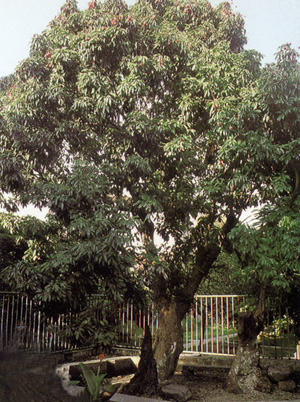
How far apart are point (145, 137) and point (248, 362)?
463cm

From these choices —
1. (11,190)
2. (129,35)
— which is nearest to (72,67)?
(129,35)

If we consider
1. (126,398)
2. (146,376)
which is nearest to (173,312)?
(146,376)

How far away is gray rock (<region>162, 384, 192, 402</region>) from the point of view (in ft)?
21.0

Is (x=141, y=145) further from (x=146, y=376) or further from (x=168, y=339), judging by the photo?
(x=146, y=376)

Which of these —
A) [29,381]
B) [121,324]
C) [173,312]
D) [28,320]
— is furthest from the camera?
[121,324]

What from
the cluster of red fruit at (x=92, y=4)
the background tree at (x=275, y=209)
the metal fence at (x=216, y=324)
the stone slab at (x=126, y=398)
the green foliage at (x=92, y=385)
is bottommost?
the stone slab at (x=126, y=398)

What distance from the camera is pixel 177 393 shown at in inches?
254

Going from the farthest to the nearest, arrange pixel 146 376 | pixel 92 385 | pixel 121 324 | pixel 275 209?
pixel 121 324 → pixel 275 209 → pixel 146 376 → pixel 92 385

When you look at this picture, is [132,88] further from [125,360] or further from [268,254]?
[125,360]

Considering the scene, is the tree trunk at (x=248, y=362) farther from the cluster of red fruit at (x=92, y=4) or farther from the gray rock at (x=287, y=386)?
the cluster of red fruit at (x=92, y=4)

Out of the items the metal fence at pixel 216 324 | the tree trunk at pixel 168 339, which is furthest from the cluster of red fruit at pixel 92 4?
the tree trunk at pixel 168 339

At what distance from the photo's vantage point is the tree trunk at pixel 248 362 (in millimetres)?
6969

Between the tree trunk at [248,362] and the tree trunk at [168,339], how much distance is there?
1.21 metres

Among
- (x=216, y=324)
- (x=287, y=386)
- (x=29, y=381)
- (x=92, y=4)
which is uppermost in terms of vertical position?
(x=92, y=4)
